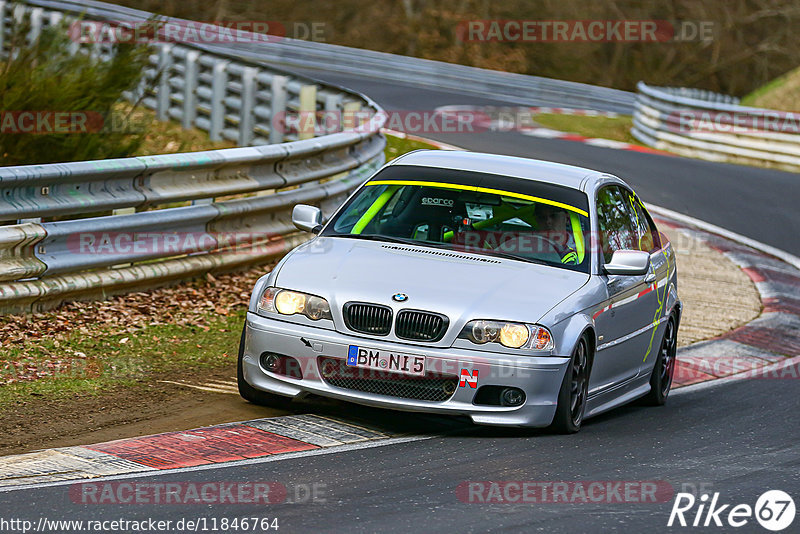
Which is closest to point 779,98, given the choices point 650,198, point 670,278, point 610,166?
point 610,166

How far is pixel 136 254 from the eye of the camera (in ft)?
32.3

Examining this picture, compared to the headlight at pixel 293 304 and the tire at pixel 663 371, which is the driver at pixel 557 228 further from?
the headlight at pixel 293 304

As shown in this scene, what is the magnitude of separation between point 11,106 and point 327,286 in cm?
518

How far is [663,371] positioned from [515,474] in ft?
9.90

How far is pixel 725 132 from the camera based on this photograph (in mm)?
25766

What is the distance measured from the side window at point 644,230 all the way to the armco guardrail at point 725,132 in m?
16.3

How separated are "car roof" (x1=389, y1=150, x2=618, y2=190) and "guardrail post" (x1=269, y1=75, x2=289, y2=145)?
965cm

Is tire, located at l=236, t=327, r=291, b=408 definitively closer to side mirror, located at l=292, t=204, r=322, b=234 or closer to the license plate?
the license plate

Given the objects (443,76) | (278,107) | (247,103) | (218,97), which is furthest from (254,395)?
(443,76)

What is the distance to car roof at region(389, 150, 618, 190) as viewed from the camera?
27.9ft

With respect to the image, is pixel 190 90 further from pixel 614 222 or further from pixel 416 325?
pixel 416 325

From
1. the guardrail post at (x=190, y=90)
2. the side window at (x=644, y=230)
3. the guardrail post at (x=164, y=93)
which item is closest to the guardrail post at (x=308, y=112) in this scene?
the guardrail post at (x=190, y=90)

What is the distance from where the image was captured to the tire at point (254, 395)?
7.59m

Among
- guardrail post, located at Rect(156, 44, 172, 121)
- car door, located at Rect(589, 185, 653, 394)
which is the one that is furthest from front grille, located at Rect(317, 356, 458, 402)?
guardrail post, located at Rect(156, 44, 172, 121)
